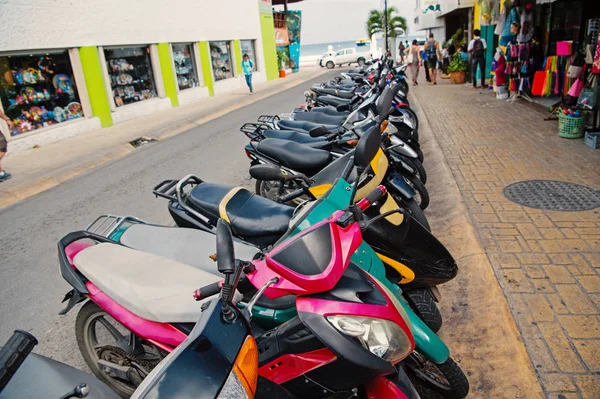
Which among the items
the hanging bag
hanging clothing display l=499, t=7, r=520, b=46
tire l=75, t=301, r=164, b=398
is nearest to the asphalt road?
tire l=75, t=301, r=164, b=398

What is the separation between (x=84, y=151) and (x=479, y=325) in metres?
10.0

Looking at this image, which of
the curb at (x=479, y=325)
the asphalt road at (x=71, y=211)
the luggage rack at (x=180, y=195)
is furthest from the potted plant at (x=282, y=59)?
the luggage rack at (x=180, y=195)

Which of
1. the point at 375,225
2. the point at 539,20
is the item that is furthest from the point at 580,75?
the point at 375,225

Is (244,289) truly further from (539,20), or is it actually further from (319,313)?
(539,20)

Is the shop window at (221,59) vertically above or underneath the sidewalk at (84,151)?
above

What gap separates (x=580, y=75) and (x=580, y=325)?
647cm

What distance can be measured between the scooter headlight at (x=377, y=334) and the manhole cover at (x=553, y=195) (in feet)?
12.0

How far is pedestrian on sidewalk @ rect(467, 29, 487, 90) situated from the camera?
14.1m

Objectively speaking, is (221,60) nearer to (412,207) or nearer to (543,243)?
(412,207)

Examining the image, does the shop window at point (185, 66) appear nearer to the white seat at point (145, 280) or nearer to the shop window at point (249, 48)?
the shop window at point (249, 48)

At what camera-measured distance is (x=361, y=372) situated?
1.76 meters

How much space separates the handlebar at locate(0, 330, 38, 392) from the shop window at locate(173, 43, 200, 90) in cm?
1854

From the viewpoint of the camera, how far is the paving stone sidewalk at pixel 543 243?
2729 mm

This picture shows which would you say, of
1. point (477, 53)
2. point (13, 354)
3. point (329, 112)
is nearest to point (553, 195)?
point (329, 112)
